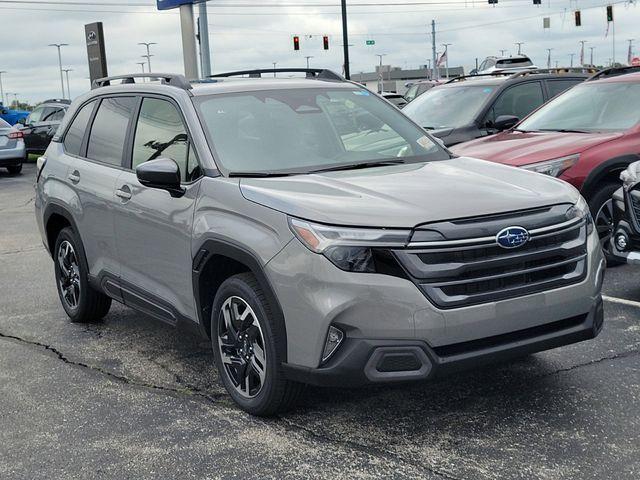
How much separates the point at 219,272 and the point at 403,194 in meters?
1.14

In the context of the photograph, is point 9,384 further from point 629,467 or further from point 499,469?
point 629,467

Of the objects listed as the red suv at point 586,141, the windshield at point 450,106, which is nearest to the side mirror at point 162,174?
the red suv at point 586,141

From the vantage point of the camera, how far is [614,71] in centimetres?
927

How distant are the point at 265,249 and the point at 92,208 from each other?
2234mm

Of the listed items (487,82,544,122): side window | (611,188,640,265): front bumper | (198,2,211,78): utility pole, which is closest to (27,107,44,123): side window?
(198,2,211,78): utility pole

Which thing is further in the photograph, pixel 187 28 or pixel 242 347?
pixel 187 28

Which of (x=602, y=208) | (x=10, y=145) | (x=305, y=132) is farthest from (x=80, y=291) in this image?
(x=10, y=145)

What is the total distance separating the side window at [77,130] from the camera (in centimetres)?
621

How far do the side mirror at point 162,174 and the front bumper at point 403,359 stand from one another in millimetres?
1318

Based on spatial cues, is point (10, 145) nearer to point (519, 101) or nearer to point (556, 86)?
point (519, 101)

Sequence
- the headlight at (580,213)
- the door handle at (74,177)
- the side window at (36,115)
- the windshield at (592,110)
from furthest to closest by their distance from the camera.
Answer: the side window at (36,115) → the windshield at (592,110) → the door handle at (74,177) → the headlight at (580,213)

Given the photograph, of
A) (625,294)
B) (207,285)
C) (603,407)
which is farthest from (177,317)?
(625,294)

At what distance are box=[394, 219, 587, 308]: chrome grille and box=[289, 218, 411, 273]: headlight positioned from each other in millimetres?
77

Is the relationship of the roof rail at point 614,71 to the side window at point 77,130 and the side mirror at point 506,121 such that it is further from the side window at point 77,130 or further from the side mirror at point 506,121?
the side window at point 77,130
